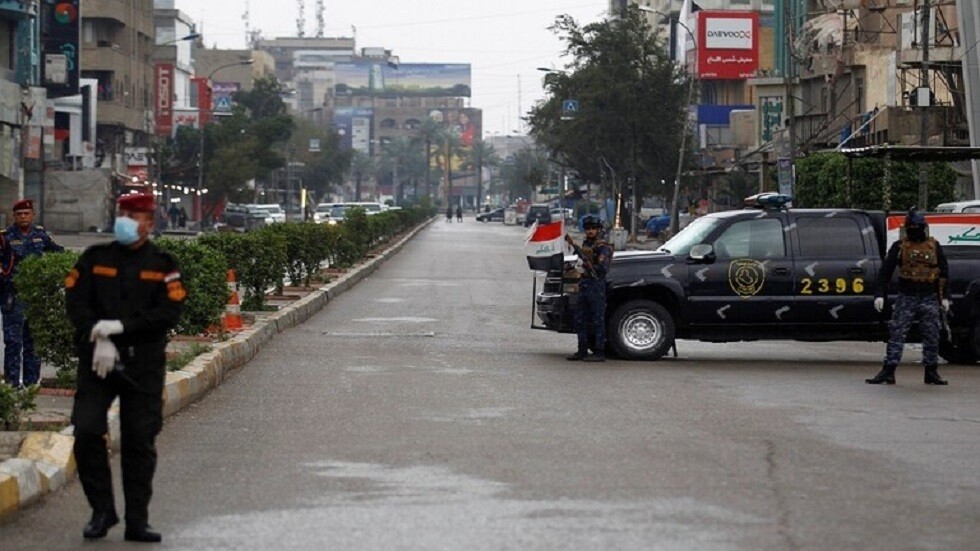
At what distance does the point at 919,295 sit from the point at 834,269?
2.63m

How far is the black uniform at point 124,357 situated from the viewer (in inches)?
341

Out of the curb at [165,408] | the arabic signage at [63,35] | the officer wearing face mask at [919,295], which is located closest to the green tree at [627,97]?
the arabic signage at [63,35]

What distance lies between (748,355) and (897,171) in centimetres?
2480

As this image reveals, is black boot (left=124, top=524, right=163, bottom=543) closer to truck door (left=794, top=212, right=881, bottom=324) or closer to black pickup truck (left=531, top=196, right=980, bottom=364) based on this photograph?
black pickup truck (left=531, top=196, right=980, bottom=364)

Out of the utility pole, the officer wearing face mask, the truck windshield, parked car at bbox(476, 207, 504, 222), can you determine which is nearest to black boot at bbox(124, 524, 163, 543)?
the officer wearing face mask

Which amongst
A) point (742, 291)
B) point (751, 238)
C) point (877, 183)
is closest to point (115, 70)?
point (877, 183)

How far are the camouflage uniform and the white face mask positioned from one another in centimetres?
619

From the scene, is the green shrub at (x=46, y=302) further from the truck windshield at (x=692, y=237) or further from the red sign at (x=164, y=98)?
the red sign at (x=164, y=98)

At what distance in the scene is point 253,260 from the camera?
80.6 feet

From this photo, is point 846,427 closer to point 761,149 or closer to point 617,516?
point 617,516

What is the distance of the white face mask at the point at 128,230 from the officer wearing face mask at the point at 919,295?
10217 mm

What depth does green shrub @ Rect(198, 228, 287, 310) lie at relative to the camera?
24141mm

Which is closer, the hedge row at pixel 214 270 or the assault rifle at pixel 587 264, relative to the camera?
the hedge row at pixel 214 270

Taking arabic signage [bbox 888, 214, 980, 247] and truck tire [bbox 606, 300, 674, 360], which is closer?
truck tire [bbox 606, 300, 674, 360]
